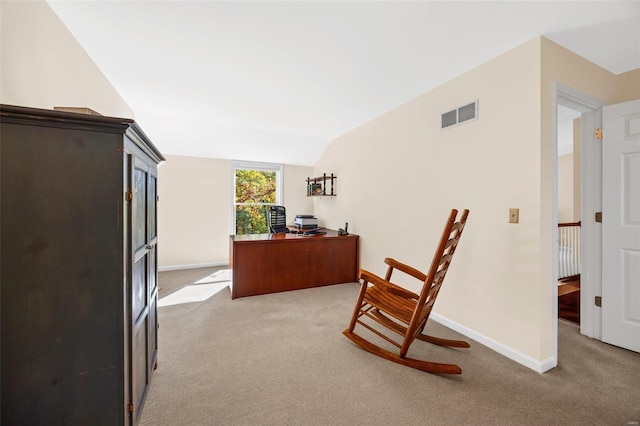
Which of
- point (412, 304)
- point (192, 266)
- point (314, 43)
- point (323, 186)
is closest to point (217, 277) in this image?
point (192, 266)

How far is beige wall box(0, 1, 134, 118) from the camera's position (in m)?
1.18

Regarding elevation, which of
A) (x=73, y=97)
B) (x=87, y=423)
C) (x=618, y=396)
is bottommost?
(x=618, y=396)

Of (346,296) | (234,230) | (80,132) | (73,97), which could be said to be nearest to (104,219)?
(80,132)

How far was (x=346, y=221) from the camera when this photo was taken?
13.6 ft

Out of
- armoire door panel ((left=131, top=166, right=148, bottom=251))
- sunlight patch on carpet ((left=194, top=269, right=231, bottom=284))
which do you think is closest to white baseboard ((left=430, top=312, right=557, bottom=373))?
armoire door panel ((left=131, top=166, right=148, bottom=251))

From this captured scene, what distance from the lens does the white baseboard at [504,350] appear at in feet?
5.77

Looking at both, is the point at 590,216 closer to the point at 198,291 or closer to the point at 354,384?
the point at 354,384

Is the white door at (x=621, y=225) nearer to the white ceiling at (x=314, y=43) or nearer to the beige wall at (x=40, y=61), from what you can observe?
the white ceiling at (x=314, y=43)

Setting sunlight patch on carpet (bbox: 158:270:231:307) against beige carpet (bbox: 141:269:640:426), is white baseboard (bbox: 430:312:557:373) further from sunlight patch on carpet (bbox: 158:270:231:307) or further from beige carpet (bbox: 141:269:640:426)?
sunlight patch on carpet (bbox: 158:270:231:307)

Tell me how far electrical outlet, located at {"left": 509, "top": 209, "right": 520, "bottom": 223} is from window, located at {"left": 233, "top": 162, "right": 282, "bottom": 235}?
383cm

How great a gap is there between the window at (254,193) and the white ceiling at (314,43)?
6.38 feet

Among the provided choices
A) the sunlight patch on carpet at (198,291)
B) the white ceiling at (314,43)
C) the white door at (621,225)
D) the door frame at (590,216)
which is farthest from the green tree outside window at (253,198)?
the white door at (621,225)

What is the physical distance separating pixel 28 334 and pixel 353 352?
1.80 metres

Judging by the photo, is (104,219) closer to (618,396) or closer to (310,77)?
(310,77)
